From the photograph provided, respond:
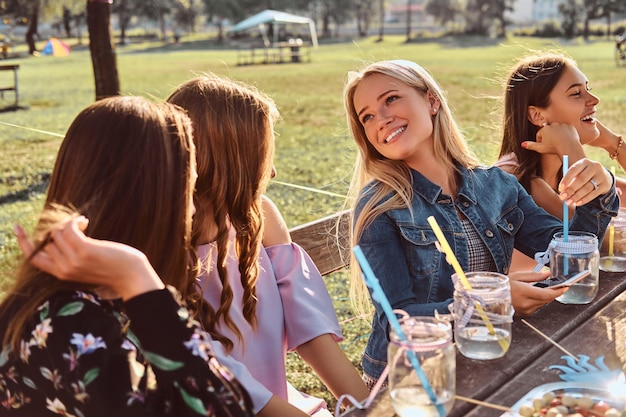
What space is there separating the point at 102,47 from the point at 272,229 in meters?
7.36

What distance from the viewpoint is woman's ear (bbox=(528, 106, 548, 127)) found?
11.0 ft

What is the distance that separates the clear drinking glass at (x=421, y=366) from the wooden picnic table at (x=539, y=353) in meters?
0.05

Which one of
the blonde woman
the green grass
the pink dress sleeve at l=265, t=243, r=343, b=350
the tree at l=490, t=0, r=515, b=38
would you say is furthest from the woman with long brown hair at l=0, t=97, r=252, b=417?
the tree at l=490, t=0, r=515, b=38

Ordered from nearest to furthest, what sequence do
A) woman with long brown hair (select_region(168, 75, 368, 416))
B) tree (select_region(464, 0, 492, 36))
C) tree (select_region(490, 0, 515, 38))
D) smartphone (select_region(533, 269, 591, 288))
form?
1. smartphone (select_region(533, 269, 591, 288))
2. woman with long brown hair (select_region(168, 75, 368, 416))
3. tree (select_region(464, 0, 492, 36))
4. tree (select_region(490, 0, 515, 38))

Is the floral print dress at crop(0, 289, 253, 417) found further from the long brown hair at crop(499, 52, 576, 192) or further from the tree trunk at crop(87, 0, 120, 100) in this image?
the tree trunk at crop(87, 0, 120, 100)

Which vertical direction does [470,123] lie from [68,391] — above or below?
below

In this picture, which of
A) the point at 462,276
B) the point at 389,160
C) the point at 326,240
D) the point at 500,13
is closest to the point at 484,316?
the point at 462,276

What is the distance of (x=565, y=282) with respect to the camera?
2.11 m

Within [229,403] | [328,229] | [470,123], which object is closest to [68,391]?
[229,403]

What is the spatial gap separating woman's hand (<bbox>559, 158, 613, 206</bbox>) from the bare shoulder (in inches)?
34.7

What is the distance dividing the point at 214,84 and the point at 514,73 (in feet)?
5.36

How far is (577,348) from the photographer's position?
182 centimetres

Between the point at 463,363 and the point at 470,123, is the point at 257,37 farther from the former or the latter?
the point at 463,363

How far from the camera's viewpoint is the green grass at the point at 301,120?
496 centimetres
